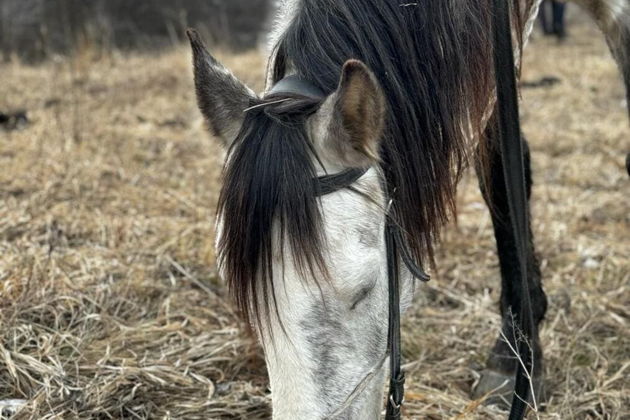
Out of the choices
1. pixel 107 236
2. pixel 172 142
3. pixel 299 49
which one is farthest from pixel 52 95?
pixel 299 49

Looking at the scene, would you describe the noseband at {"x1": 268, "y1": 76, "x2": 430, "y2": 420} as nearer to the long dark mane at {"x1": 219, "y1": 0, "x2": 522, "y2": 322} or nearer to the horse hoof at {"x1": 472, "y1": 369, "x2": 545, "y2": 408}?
the long dark mane at {"x1": 219, "y1": 0, "x2": 522, "y2": 322}

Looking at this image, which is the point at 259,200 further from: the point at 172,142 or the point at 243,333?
the point at 172,142

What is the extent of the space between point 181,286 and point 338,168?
5.50ft

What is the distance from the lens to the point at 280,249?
4.71 ft

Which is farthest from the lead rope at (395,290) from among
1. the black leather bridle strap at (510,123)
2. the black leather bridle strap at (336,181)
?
the black leather bridle strap at (510,123)

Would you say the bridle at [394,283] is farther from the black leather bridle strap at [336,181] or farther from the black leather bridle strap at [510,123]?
the black leather bridle strap at [510,123]

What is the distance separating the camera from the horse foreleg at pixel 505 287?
2465mm

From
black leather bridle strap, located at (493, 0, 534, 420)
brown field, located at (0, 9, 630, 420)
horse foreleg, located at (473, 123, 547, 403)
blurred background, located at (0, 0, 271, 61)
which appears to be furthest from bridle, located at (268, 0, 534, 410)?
blurred background, located at (0, 0, 271, 61)

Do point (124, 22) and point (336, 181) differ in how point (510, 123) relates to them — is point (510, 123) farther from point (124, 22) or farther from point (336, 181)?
point (124, 22)

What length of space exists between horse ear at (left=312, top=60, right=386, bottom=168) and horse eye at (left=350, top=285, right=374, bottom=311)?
25cm

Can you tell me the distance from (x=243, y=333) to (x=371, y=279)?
108cm

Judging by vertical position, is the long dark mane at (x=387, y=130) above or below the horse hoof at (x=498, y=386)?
above

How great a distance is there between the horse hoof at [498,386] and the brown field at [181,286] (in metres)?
0.05

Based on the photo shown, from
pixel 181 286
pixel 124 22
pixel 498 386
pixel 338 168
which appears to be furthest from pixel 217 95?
pixel 124 22
